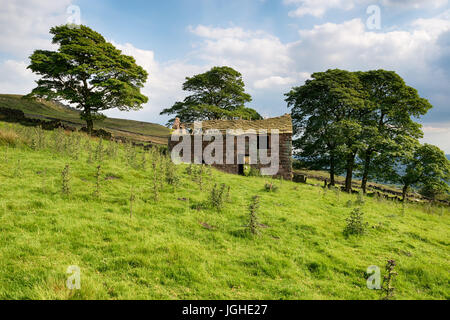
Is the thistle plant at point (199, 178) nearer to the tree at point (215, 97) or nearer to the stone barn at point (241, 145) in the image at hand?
the stone barn at point (241, 145)

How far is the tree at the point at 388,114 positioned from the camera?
2256cm

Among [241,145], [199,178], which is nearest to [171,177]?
[199,178]

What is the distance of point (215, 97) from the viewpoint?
3753 centimetres

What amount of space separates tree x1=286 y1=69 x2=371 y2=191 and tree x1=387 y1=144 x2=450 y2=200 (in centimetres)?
495

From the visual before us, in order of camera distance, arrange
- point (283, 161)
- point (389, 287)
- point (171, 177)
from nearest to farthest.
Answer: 1. point (389, 287)
2. point (171, 177)
3. point (283, 161)

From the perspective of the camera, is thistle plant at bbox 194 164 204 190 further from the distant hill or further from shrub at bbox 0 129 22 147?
the distant hill

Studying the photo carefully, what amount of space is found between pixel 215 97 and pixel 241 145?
16989mm

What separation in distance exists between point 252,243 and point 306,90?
24.1 metres

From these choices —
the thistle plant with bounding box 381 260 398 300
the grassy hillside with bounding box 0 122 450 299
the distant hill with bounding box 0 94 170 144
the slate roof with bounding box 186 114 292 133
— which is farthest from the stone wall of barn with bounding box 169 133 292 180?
the distant hill with bounding box 0 94 170 144

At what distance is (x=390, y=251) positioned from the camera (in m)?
7.95

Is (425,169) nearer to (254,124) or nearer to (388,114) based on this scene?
(388,114)

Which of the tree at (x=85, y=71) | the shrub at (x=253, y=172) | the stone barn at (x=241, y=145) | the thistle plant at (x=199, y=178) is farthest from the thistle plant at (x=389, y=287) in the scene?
the tree at (x=85, y=71)

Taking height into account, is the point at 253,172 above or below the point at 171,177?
below
